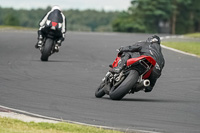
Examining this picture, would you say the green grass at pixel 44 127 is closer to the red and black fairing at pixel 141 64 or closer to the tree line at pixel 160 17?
the red and black fairing at pixel 141 64

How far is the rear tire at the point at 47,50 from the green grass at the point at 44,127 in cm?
1187

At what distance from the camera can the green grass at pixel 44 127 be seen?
849cm

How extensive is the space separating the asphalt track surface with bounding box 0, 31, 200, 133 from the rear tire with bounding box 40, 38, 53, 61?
22cm

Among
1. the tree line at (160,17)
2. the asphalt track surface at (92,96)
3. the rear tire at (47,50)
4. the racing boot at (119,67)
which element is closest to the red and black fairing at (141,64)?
the racing boot at (119,67)

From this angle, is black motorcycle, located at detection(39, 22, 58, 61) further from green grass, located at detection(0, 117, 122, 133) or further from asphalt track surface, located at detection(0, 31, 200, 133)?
green grass, located at detection(0, 117, 122, 133)

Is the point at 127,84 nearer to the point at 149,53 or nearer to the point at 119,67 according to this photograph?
the point at 119,67

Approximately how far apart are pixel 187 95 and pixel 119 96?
2.11m

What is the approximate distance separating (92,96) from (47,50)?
8.60 metres

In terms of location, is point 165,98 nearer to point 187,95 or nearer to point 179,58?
point 187,95

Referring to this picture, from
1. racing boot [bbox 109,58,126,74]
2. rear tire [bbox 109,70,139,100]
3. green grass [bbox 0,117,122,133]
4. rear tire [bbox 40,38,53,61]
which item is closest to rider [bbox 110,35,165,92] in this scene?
racing boot [bbox 109,58,126,74]

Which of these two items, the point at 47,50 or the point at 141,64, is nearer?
the point at 141,64

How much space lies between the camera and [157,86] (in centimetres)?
1484

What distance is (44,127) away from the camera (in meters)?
8.74

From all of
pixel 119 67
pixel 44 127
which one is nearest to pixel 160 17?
pixel 119 67
